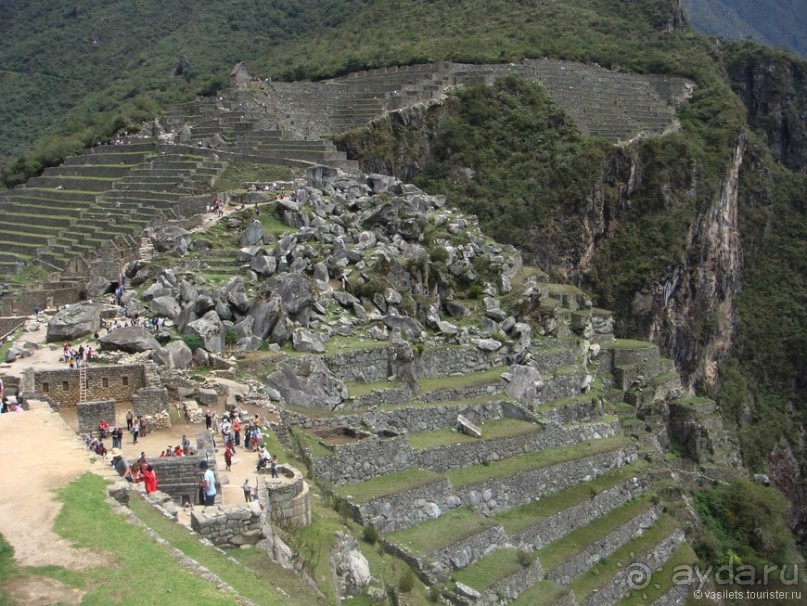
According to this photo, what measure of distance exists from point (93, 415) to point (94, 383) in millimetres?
1763

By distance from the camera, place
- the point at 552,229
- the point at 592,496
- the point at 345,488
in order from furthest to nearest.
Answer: the point at 552,229
the point at 592,496
the point at 345,488

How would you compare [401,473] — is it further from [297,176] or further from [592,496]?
[297,176]

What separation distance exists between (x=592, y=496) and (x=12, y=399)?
12855 millimetres

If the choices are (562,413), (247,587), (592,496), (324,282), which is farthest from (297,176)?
(247,587)

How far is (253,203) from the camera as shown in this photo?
31078 mm

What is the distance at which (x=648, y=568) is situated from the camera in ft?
67.1

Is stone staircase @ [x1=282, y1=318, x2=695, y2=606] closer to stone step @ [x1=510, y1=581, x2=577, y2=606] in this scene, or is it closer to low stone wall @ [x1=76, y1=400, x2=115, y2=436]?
stone step @ [x1=510, y1=581, x2=577, y2=606]

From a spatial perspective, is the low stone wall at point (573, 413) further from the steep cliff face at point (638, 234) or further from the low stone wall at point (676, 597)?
the steep cliff face at point (638, 234)

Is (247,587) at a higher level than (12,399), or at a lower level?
higher

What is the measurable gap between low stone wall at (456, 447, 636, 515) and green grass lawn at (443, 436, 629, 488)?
0.39ft

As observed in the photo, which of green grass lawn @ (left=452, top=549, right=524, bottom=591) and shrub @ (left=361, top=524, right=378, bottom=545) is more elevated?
shrub @ (left=361, top=524, right=378, bottom=545)

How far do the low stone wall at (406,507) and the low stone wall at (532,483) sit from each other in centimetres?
65

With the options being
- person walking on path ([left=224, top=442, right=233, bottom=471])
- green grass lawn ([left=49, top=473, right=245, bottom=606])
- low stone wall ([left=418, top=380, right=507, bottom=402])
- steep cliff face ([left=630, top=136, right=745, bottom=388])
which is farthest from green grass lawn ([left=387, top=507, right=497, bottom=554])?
steep cliff face ([left=630, top=136, right=745, bottom=388])

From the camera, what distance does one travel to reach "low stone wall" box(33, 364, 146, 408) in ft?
51.9
